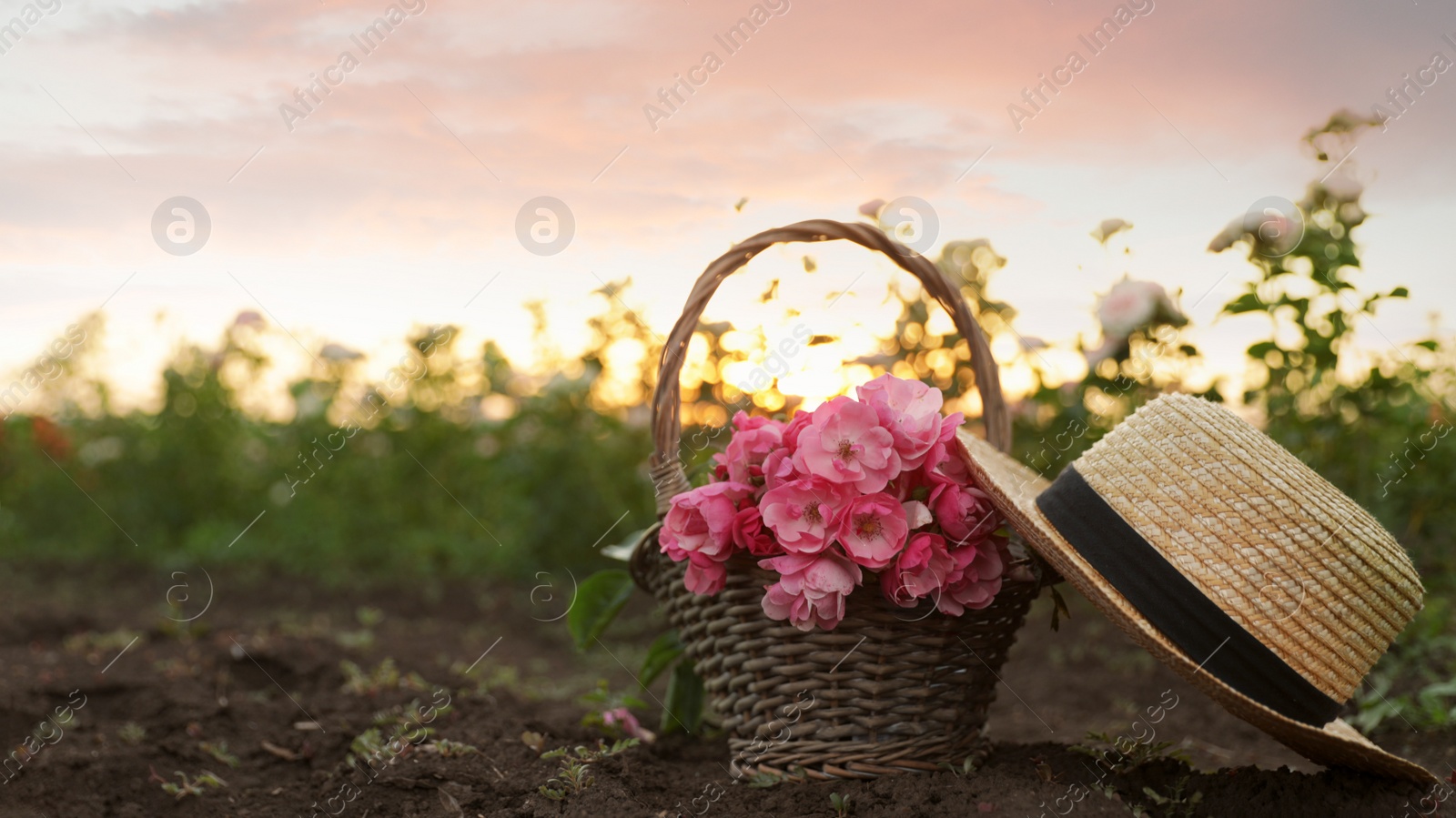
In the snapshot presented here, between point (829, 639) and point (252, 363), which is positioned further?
point (252, 363)

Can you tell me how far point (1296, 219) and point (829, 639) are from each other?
192 cm

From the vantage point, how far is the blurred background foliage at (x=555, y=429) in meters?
2.71

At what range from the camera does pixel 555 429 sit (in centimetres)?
473

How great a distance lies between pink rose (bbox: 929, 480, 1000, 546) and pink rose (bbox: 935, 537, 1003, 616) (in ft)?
0.07

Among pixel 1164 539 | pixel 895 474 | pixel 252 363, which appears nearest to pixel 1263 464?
pixel 1164 539

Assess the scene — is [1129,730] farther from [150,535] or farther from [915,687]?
[150,535]

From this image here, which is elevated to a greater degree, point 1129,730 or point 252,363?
point 252,363

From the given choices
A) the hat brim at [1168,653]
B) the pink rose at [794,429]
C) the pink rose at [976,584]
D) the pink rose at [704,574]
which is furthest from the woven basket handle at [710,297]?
the pink rose at [976,584]

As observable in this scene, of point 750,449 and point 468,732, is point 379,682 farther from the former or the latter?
point 750,449

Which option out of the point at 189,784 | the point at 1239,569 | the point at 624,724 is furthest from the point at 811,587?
the point at 189,784

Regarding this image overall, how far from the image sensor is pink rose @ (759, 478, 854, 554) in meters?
1.64

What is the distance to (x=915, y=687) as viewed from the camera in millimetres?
1739

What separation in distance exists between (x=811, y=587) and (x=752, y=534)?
158 mm

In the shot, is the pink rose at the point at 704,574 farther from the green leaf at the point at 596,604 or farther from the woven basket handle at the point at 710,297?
the green leaf at the point at 596,604
